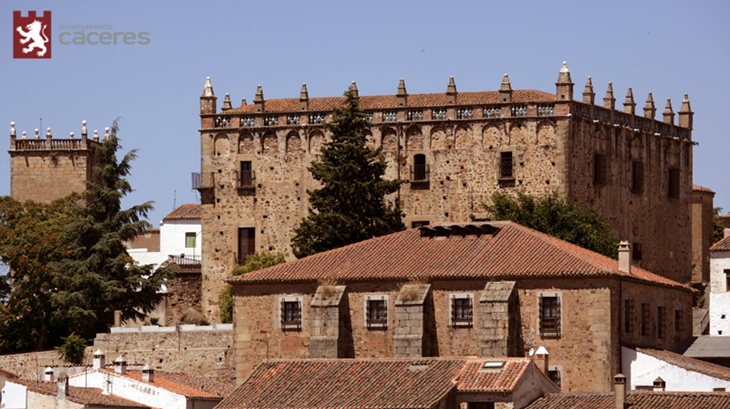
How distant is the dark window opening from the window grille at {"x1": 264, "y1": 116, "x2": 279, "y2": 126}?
27327 millimetres

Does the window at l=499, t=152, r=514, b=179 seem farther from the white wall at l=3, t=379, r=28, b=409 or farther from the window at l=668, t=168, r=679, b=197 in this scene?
the white wall at l=3, t=379, r=28, b=409

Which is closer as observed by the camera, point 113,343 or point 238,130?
point 113,343

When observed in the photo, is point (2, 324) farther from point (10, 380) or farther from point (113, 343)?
point (10, 380)

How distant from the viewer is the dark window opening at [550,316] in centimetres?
7531

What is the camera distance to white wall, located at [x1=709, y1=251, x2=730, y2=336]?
9012 cm

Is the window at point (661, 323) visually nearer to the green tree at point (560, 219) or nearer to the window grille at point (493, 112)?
the green tree at point (560, 219)

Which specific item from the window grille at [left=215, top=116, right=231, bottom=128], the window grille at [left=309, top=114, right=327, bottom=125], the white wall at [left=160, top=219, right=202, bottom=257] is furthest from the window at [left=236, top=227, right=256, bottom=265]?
the white wall at [left=160, top=219, right=202, bottom=257]

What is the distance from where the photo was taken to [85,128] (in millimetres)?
108875

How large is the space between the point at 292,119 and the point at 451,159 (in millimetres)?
7763

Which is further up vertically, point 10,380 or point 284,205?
point 284,205

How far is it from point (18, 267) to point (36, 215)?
14.1 feet

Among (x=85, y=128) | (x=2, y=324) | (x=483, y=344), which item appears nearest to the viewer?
(x=483, y=344)

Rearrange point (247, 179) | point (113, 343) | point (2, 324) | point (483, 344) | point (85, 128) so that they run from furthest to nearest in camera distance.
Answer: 1. point (85, 128)
2. point (247, 179)
3. point (2, 324)
4. point (113, 343)
5. point (483, 344)

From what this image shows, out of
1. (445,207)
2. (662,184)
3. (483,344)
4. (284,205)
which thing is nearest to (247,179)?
(284,205)
